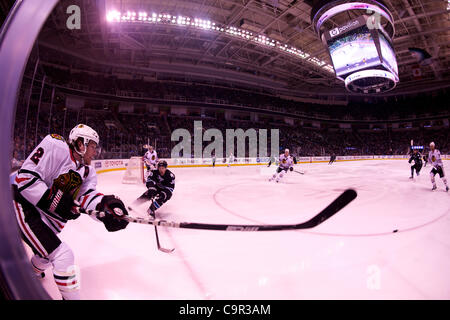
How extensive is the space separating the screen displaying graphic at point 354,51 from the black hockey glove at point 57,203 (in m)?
14.0

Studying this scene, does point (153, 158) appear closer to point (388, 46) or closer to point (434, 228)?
point (434, 228)

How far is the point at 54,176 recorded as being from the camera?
146cm

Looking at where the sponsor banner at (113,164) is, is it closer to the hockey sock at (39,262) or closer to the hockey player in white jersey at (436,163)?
the hockey sock at (39,262)

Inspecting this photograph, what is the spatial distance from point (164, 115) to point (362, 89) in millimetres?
18482

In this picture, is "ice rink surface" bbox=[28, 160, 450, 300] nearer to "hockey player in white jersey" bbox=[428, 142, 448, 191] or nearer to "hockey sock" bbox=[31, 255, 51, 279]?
"hockey sock" bbox=[31, 255, 51, 279]

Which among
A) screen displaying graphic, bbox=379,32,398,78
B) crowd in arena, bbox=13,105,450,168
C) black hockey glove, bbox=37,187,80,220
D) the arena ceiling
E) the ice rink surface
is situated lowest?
the ice rink surface

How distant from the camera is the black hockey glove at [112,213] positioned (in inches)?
60.7

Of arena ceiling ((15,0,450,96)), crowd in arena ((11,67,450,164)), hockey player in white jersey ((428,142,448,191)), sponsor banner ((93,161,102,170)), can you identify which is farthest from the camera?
crowd in arena ((11,67,450,164))

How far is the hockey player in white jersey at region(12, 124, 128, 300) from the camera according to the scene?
1.28 m

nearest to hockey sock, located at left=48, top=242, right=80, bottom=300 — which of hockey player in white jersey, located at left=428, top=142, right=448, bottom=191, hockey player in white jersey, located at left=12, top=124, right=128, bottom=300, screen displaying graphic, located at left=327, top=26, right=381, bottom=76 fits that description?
hockey player in white jersey, located at left=12, top=124, right=128, bottom=300

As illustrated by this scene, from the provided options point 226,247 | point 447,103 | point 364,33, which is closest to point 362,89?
point 364,33

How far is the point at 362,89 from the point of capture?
46.4 ft

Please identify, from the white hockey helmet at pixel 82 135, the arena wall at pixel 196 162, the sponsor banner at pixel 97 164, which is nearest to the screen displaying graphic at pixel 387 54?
the arena wall at pixel 196 162

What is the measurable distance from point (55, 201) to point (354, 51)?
14.2 meters
